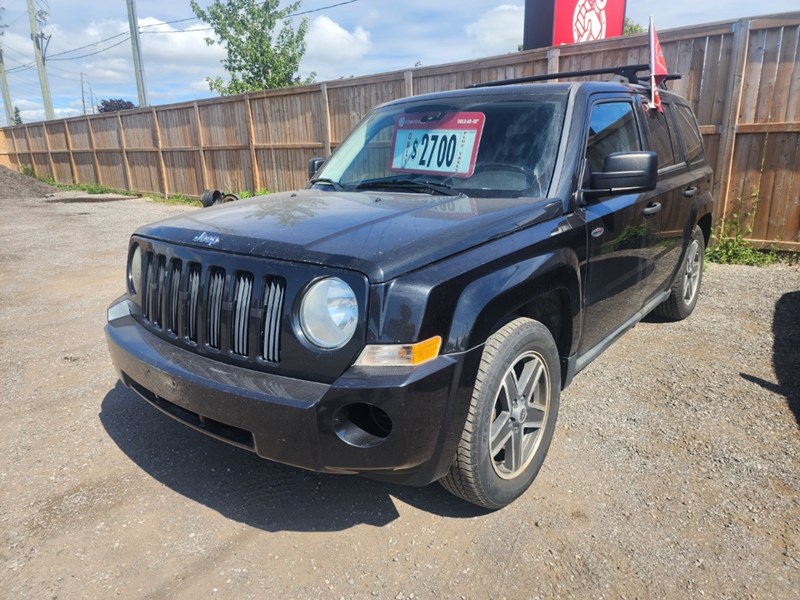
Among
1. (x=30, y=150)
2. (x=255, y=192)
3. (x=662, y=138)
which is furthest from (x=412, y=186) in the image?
(x=30, y=150)

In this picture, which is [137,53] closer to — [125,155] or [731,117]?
[125,155]

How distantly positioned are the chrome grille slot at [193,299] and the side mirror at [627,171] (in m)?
1.95

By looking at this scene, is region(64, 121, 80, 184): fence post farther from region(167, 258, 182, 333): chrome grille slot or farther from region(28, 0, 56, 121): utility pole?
region(167, 258, 182, 333): chrome grille slot

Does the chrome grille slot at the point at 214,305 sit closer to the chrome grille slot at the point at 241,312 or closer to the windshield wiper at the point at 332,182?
the chrome grille slot at the point at 241,312

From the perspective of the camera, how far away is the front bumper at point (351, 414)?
1.92 metres

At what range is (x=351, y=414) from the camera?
6.62ft

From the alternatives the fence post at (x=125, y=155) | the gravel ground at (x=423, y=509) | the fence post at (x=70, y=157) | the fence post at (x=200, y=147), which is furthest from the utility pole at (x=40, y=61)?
the gravel ground at (x=423, y=509)

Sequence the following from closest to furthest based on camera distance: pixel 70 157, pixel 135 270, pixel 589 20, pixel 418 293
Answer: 1. pixel 418 293
2. pixel 135 270
3. pixel 589 20
4. pixel 70 157

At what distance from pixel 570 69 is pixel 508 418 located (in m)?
6.83

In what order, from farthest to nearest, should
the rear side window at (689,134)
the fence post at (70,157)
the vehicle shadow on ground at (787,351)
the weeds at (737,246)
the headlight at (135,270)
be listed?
the fence post at (70,157) < the weeds at (737,246) < the rear side window at (689,134) < the vehicle shadow on ground at (787,351) < the headlight at (135,270)

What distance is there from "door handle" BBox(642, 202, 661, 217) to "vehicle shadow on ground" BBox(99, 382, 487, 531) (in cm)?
214

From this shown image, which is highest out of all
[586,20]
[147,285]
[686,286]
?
[586,20]

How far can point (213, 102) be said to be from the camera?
46.5 ft

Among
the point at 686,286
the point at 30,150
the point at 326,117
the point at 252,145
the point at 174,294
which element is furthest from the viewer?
the point at 30,150
